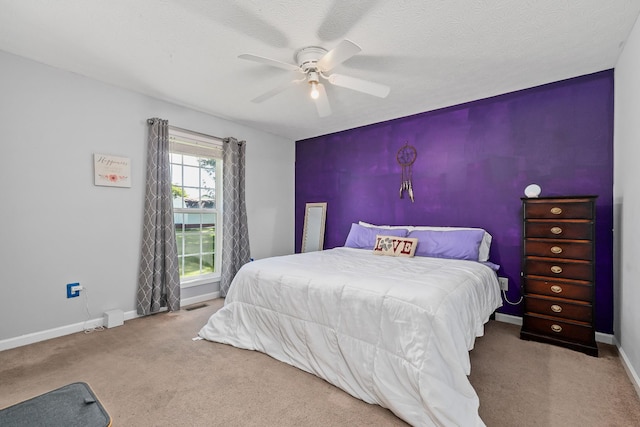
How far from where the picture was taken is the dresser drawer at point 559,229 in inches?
91.2

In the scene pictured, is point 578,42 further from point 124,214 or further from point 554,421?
point 124,214

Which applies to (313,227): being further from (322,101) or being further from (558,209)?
(558,209)

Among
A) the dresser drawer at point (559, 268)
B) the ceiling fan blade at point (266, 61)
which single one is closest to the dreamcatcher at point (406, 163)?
the dresser drawer at point (559, 268)

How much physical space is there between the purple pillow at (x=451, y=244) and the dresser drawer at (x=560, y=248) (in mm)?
442

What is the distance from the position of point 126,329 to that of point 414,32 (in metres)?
3.52

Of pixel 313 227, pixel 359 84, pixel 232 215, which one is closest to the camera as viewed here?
pixel 359 84

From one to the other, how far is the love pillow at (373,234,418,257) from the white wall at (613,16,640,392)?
5.17 feet

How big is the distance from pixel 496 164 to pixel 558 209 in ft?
2.86

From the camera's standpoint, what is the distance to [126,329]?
281 centimetres

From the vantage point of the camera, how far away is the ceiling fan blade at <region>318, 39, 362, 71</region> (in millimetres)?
1813

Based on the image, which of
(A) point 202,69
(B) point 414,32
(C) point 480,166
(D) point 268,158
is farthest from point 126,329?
(C) point 480,166

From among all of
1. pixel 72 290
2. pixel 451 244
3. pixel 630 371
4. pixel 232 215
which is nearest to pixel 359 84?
pixel 451 244

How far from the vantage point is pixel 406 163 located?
3.80 metres

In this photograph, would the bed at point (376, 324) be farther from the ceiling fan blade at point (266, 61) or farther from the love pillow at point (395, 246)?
the ceiling fan blade at point (266, 61)
